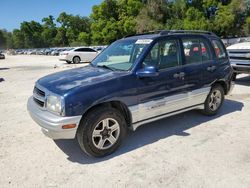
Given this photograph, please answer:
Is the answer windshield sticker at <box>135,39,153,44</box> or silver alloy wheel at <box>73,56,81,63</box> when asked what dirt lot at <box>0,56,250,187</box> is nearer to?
windshield sticker at <box>135,39,153,44</box>

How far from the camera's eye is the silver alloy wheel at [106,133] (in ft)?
12.5

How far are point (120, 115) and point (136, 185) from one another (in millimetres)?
1118

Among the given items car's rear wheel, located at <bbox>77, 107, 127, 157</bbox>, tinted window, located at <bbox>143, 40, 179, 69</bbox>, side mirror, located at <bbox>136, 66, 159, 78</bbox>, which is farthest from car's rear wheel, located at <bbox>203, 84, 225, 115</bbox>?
car's rear wheel, located at <bbox>77, 107, 127, 157</bbox>

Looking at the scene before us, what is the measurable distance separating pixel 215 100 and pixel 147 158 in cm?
253

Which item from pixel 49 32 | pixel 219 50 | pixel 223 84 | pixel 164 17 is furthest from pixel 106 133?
pixel 49 32

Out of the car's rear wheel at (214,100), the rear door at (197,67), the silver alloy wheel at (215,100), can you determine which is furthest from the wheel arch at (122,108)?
the silver alloy wheel at (215,100)

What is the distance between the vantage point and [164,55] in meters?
4.54

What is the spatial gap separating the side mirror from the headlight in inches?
51.2

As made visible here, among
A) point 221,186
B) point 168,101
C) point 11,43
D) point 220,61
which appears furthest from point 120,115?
point 11,43

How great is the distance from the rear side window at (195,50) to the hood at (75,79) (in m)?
1.57

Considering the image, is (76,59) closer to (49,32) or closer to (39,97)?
(39,97)

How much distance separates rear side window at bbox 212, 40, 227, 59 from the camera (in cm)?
550

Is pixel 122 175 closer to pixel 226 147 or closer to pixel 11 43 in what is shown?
pixel 226 147

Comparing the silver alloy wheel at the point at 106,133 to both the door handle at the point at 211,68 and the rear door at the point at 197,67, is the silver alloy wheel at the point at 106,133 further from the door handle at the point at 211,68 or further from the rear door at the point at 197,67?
the door handle at the point at 211,68
